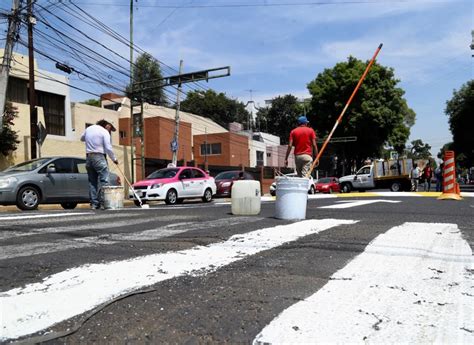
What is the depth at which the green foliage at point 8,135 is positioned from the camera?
1744 centimetres

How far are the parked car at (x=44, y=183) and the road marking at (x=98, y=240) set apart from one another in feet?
18.5

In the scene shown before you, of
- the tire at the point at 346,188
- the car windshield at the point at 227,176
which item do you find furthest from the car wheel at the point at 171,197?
the tire at the point at 346,188

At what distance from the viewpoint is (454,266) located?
3.63 m

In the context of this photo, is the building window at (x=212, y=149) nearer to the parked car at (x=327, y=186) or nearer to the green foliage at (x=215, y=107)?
the parked car at (x=327, y=186)

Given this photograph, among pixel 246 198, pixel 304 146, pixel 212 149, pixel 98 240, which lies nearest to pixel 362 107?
pixel 212 149

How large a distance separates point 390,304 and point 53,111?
2574 centimetres

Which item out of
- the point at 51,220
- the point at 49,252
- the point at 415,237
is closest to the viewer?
the point at 49,252

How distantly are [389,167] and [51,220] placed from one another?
86.2ft

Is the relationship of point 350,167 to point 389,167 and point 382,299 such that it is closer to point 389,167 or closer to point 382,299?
point 389,167

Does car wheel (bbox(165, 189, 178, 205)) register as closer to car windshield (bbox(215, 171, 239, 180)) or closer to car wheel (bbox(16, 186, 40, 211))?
car wheel (bbox(16, 186, 40, 211))

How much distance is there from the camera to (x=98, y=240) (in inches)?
193

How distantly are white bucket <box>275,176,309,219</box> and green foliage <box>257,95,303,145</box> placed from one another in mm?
62851

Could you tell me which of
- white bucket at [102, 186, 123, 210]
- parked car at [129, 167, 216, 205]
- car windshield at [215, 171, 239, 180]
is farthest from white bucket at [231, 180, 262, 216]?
car windshield at [215, 171, 239, 180]

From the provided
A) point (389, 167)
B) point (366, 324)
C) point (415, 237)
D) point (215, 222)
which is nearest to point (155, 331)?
point (366, 324)
